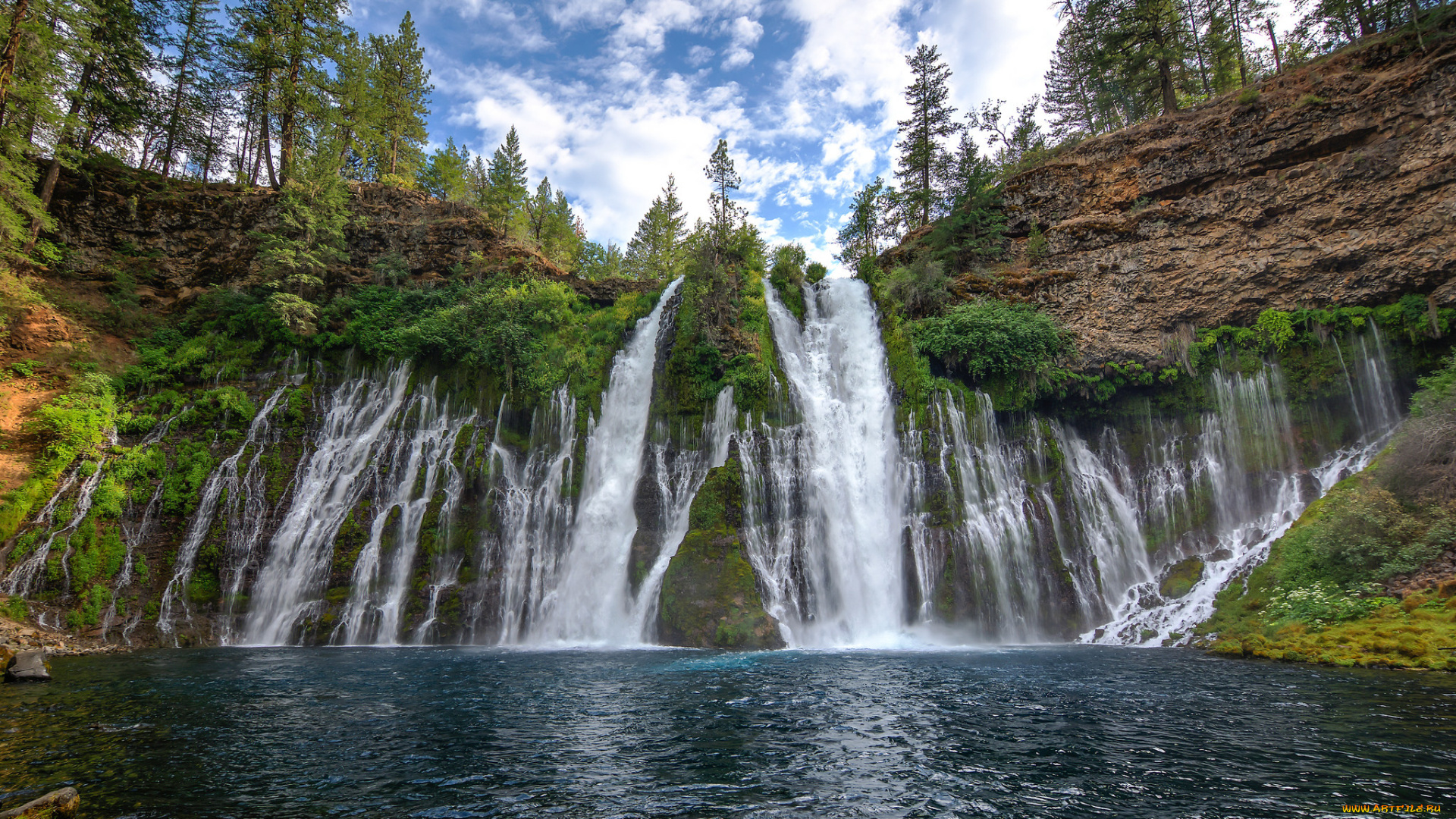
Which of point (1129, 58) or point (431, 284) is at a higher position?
point (1129, 58)

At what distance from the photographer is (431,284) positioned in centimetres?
2895

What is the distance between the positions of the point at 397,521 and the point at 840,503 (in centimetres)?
1596

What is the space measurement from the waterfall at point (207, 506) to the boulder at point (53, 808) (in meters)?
17.4

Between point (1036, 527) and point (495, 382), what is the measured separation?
2199cm

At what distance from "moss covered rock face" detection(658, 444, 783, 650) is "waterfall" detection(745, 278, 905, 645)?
784mm

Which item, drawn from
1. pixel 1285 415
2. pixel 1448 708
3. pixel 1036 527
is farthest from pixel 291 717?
pixel 1285 415

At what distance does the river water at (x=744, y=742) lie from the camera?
5.19 m

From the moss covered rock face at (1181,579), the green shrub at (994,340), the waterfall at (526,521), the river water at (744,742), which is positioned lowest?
the river water at (744,742)

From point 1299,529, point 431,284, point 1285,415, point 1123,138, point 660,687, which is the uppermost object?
point 1123,138

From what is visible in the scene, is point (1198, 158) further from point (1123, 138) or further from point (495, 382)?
point (495, 382)

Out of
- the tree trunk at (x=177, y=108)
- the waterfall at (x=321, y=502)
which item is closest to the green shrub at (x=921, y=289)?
the waterfall at (x=321, y=502)

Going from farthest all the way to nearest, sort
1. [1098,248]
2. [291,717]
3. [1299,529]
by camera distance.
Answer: [1098,248]
[1299,529]
[291,717]

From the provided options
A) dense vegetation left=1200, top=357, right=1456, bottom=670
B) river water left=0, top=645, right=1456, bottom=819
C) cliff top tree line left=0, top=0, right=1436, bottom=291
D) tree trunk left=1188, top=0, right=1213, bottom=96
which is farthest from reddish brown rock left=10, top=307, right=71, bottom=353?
tree trunk left=1188, top=0, right=1213, bottom=96

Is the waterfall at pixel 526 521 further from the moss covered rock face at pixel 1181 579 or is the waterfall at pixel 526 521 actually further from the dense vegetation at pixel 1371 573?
the moss covered rock face at pixel 1181 579
